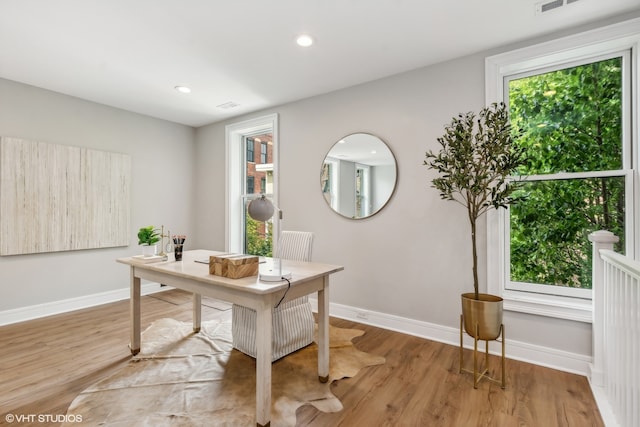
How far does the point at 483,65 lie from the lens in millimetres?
2672

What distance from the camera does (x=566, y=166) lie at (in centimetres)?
245

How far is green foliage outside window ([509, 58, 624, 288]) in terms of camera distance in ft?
7.59

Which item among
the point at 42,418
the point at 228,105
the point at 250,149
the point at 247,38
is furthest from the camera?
the point at 250,149

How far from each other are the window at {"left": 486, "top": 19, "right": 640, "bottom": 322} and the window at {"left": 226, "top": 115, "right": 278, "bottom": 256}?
9.54 feet

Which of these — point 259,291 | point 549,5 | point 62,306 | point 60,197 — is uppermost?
point 549,5

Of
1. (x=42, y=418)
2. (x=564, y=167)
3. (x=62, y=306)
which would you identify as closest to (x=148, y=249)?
(x=42, y=418)

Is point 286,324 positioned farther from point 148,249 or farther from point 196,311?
point 148,249

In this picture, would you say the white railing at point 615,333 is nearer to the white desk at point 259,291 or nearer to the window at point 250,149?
the white desk at point 259,291

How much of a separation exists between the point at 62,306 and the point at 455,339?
4301 mm

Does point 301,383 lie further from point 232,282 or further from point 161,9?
point 161,9

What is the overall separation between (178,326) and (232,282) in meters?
1.75

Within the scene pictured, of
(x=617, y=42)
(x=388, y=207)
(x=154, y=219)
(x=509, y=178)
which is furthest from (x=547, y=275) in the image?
(x=154, y=219)

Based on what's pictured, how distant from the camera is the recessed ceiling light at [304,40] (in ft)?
8.11

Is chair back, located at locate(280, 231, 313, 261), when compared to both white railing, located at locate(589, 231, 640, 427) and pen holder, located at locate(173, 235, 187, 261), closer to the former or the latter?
pen holder, located at locate(173, 235, 187, 261)
